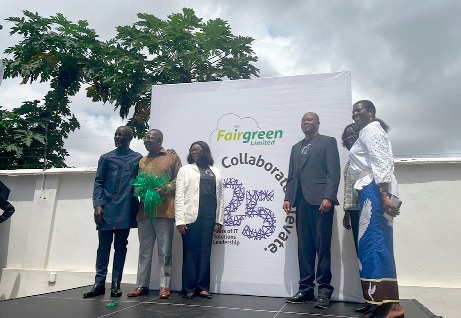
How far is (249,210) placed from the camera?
12.2 ft

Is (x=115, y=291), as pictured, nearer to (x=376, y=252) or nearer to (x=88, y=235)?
(x=88, y=235)

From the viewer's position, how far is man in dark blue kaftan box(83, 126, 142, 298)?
3494 millimetres

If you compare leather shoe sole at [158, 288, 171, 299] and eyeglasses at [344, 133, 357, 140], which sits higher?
eyeglasses at [344, 133, 357, 140]

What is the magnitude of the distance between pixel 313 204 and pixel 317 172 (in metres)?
0.25

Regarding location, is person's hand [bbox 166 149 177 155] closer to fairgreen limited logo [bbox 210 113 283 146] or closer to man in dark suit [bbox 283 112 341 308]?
fairgreen limited logo [bbox 210 113 283 146]

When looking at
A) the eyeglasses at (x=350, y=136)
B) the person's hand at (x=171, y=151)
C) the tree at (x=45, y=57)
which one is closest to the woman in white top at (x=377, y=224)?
the eyeglasses at (x=350, y=136)

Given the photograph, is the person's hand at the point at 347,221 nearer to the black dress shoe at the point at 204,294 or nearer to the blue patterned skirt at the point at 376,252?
the blue patterned skirt at the point at 376,252

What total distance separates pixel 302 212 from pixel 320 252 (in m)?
0.33

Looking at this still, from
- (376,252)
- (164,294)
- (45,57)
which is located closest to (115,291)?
(164,294)

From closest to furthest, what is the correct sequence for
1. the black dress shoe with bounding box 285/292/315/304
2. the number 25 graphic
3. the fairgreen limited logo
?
the black dress shoe with bounding box 285/292/315/304 < the number 25 graphic < the fairgreen limited logo

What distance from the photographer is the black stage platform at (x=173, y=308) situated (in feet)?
8.86

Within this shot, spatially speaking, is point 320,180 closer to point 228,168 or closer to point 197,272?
point 228,168

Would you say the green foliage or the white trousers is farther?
the green foliage

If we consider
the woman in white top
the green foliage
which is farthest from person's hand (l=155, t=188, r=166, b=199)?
the green foliage
